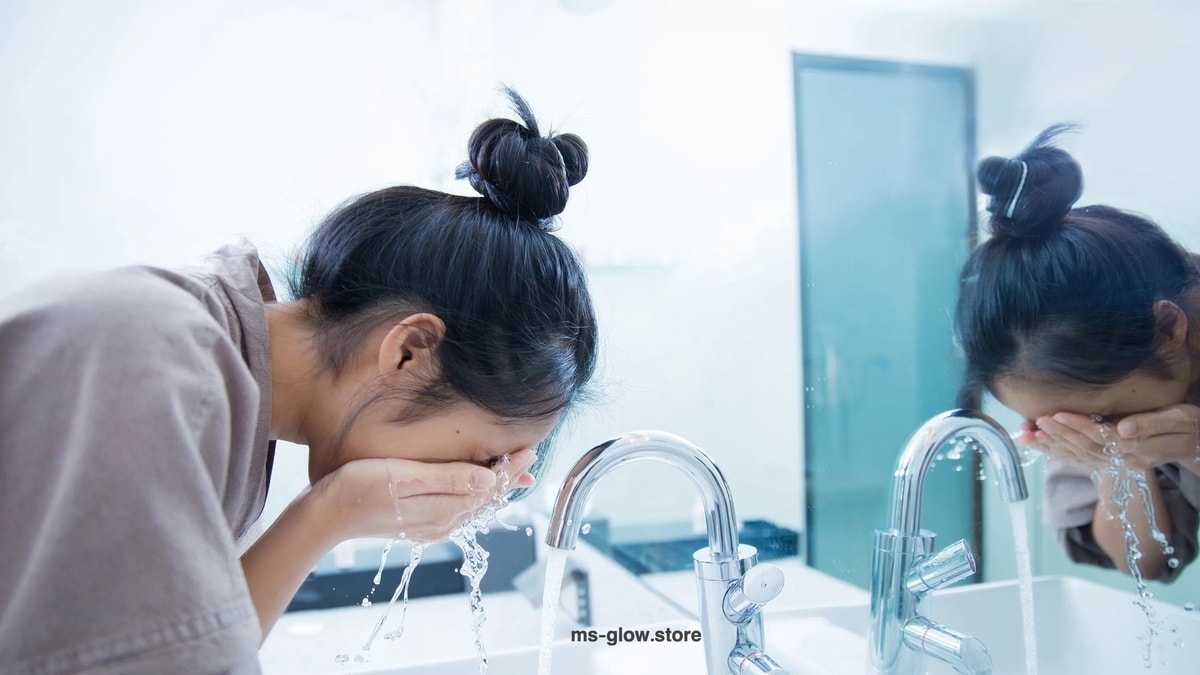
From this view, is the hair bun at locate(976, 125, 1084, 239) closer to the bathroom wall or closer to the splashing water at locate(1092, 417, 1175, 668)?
the bathroom wall

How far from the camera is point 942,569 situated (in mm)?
701

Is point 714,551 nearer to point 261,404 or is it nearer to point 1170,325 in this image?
point 261,404

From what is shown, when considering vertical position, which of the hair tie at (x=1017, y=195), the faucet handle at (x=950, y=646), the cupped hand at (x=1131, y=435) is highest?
the hair tie at (x=1017, y=195)

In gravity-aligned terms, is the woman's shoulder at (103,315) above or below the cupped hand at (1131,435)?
above

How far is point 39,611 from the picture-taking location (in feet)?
1.36

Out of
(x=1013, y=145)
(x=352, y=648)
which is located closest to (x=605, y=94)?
(x=1013, y=145)

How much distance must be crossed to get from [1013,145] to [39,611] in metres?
0.97

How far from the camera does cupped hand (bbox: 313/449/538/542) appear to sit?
25.2 inches

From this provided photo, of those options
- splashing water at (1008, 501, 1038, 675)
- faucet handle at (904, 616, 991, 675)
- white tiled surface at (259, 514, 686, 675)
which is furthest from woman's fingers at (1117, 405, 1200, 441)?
white tiled surface at (259, 514, 686, 675)

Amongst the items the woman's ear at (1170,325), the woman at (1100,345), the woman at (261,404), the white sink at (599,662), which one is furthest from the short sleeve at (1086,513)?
the woman at (261,404)

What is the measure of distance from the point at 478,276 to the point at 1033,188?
0.58m

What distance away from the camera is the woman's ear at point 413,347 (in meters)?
0.63

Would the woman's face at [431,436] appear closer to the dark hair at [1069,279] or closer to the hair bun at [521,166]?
the hair bun at [521,166]

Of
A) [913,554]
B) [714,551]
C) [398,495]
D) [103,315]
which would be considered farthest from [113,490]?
[913,554]
